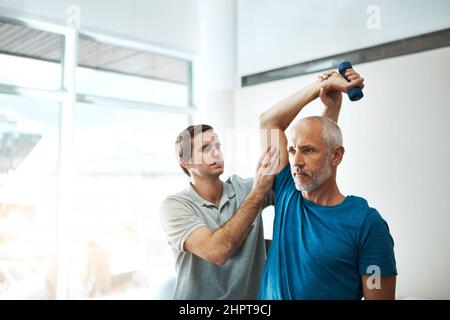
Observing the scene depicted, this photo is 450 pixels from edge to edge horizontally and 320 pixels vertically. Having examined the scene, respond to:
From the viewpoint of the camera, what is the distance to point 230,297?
7.16 feet

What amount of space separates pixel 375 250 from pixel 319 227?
230mm

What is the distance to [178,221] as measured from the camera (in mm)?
2211

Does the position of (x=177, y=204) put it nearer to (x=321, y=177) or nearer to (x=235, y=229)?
(x=235, y=229)

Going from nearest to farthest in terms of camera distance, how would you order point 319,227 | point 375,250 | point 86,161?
1. point 375,250
2. point 319,227
3. point 86,161

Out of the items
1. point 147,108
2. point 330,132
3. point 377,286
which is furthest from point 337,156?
point 147,108

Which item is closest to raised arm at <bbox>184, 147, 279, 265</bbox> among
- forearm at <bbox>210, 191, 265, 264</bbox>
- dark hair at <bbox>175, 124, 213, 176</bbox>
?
forearm at <bbox>210, 191, 265, 264</bbox>

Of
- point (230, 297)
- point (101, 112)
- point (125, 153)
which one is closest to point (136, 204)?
point (125, 153)

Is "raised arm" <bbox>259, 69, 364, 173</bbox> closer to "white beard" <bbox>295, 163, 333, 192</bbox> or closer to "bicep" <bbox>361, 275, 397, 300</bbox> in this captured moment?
"white beard" <bbox>295, 163, 333, 192</bbox>

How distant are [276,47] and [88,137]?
3.64 ft

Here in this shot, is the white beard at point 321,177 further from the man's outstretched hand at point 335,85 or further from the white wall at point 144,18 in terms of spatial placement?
the white wall at point 144,18

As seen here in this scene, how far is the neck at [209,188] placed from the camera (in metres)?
2.23

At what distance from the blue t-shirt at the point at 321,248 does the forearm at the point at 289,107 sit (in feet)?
0.72

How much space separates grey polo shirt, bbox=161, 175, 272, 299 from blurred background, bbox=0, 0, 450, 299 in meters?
0.13

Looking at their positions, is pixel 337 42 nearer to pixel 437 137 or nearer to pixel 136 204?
pixel 437 137
